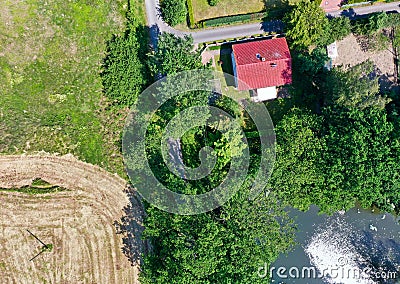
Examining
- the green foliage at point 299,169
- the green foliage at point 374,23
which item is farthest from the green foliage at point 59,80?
the green foliage at point 374,23

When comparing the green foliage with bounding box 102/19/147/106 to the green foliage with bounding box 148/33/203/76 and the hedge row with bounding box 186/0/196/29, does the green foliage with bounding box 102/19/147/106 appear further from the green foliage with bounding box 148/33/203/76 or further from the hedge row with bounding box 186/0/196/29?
the hedge row with bounding box 186/0/196/29

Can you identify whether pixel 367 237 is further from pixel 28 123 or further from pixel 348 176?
pixel 28 123

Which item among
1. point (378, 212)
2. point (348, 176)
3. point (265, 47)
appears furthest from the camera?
point (378, 212)

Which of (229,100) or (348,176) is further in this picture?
(229,100)

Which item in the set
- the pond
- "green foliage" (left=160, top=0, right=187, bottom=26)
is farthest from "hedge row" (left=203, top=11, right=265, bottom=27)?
the pond

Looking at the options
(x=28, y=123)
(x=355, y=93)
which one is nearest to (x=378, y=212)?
(x=355, y=93)

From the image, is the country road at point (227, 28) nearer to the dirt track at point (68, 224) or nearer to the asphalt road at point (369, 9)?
the asphalt road at point (369, 9)
